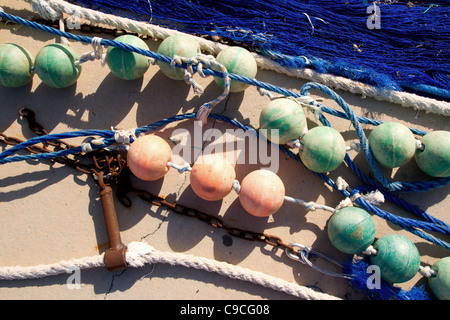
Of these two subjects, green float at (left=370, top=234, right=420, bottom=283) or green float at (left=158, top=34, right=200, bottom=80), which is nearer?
green float at (left=370, top=234, right=420, bottom=283)

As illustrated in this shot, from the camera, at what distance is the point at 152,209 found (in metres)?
2.43

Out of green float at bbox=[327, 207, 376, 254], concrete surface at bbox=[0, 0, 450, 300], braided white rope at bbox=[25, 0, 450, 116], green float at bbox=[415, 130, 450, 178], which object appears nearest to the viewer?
green float at bbox=[327, 207, 376, 254]

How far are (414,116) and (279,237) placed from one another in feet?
4.63

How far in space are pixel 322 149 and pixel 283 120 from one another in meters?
0.32

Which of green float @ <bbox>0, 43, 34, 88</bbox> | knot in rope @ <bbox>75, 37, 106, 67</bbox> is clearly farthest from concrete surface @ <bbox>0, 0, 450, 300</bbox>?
knot in rope @ <bbox>75, 37, 106, 67</bbox>

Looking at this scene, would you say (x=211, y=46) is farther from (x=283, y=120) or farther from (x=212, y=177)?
(x=212, y=177)

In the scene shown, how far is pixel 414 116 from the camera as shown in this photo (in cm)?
256

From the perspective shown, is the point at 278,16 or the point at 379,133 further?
the point at 278,16

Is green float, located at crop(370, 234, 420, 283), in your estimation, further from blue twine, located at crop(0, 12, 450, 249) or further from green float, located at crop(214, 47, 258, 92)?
green float, located at crop(214, 47, 258, 92)

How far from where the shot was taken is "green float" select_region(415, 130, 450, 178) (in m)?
2.21

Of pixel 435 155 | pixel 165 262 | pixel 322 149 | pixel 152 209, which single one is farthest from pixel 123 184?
pixel 435 155

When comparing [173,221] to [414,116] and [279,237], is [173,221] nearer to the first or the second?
[279,237]

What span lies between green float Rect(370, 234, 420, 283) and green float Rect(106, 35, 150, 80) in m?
2.07
